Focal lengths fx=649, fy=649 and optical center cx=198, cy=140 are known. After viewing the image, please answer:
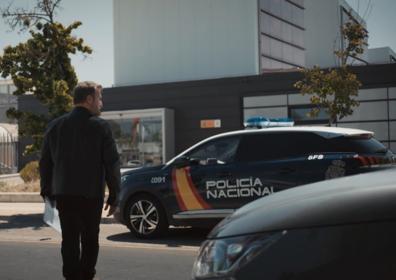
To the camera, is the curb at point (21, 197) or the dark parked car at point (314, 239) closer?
the dark parked car at point (314, 239)

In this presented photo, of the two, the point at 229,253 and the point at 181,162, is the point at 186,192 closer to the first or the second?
the point at 181,162

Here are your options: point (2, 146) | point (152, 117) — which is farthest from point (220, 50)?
point (2, 146)

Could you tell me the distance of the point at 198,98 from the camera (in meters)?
31.8

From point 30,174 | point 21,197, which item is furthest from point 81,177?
point 30,174

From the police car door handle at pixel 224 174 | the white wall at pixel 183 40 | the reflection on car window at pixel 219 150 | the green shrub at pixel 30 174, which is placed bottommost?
the green shrub at pixel 30 174

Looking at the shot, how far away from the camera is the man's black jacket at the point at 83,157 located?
535cm

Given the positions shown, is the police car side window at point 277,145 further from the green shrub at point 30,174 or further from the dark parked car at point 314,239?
the green shrub at point 30,174

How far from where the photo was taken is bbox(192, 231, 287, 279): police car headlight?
2.45 metres

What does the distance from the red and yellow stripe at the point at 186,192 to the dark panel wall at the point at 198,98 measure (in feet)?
65.9

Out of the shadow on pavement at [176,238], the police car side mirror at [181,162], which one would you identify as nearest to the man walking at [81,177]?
the shadow on pavement at [176,238]

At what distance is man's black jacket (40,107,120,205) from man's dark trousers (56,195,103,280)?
81 mm

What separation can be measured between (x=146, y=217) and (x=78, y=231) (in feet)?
15.0

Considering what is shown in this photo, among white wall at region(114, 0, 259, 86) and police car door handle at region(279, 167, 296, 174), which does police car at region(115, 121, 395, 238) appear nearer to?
police car door handle at region(279, 167, 296, 174)

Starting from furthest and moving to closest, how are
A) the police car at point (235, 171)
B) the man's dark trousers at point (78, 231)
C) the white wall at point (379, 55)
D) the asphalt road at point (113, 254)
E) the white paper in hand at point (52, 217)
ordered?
the white wall at point (379, 55)
the police car at point (235, 171)
the asphalt road at point (113, 254)
the white paper in hand at point (52, 217)
the man's dark trousers at point (78, 231)
